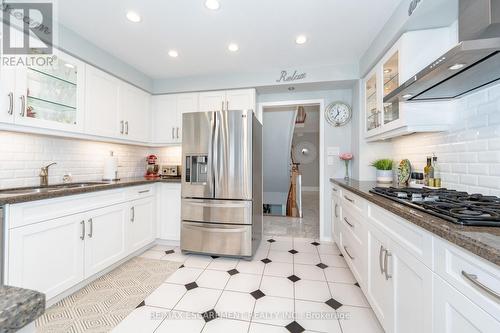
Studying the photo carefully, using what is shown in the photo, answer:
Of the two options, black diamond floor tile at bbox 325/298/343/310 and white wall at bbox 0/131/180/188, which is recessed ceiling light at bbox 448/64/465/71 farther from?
white wall at bbox 0/131/180/188

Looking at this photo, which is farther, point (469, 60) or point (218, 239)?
point (218, 239)

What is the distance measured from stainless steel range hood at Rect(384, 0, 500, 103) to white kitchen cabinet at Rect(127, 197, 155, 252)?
2.78m

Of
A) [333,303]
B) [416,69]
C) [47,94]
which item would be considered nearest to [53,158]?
[47,94]

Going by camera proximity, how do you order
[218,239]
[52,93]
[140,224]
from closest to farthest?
[52,93] → [218,239] → [140,224]

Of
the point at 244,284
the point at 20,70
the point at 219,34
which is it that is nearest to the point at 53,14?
the point at 20,70

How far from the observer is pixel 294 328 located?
1445 mm

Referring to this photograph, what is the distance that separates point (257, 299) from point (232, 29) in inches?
96.1

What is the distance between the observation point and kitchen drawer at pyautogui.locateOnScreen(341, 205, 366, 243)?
1.66 metres

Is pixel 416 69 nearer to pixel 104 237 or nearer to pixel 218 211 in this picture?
pixel 218 211

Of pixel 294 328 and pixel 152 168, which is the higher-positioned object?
pixel 152 168

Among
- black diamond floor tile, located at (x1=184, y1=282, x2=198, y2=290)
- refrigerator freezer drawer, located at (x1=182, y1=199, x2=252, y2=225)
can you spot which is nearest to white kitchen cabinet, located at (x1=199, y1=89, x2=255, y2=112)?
refrigerator freezer drawer, located at (x1=182, y1=199, x2=252, y2=225)

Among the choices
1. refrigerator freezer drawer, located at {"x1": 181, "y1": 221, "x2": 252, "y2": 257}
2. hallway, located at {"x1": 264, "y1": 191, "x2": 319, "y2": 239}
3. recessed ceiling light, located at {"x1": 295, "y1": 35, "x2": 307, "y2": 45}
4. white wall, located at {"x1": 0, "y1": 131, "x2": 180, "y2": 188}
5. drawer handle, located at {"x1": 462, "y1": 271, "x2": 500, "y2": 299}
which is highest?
recessed ceiling light, located at {"x1": 295, "y1": 35, "x2": 307, "y2": 45}

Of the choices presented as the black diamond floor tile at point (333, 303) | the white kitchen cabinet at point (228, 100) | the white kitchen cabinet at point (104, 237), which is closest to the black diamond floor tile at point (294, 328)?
the black diamond floor tile at point (333, 303)

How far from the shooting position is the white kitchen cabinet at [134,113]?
104 inches
